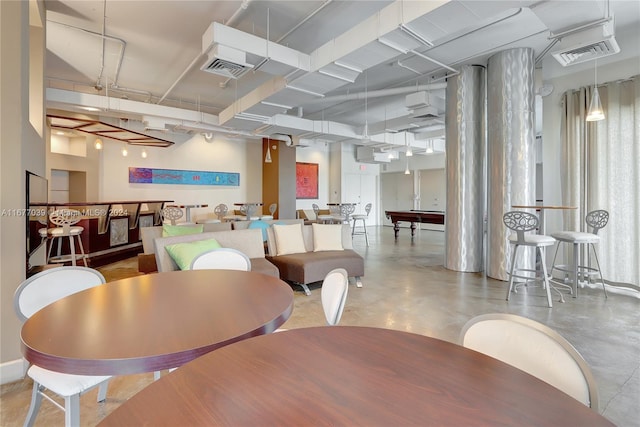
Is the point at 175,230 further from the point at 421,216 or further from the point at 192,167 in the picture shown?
the point at 192,167

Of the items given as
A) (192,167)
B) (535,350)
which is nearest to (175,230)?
(535,350)

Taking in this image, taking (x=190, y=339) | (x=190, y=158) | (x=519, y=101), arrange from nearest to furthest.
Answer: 1. (x=190, y=339)
2. (x=519, y=101)
3. (x=190, y=158)

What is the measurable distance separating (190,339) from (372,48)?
3704 mm

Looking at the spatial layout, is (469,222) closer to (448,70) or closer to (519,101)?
(519,101)

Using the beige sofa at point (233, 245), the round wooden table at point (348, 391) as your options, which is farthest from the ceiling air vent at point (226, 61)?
the round wooden table at point (348, 391)

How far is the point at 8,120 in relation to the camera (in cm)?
235

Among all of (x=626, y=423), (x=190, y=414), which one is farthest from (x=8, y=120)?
(x=626, y=423)

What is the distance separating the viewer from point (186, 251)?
10.9 ft

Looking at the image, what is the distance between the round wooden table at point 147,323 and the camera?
98 centimetres

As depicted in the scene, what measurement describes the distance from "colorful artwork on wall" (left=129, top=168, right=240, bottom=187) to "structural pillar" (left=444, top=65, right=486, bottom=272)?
7412 millimetres

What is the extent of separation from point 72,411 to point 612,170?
600 centimetres

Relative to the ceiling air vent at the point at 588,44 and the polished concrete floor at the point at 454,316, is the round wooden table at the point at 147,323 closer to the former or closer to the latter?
the polished concrete floor at the point at 454,316

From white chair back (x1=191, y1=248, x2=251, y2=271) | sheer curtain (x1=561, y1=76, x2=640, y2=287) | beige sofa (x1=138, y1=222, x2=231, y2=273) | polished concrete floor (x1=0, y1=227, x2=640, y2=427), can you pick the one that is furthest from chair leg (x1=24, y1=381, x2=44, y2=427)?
sheer curtain (x1=561, y1=76, x2=640, y2=287)

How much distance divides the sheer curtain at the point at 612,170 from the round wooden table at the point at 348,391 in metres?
4.88
